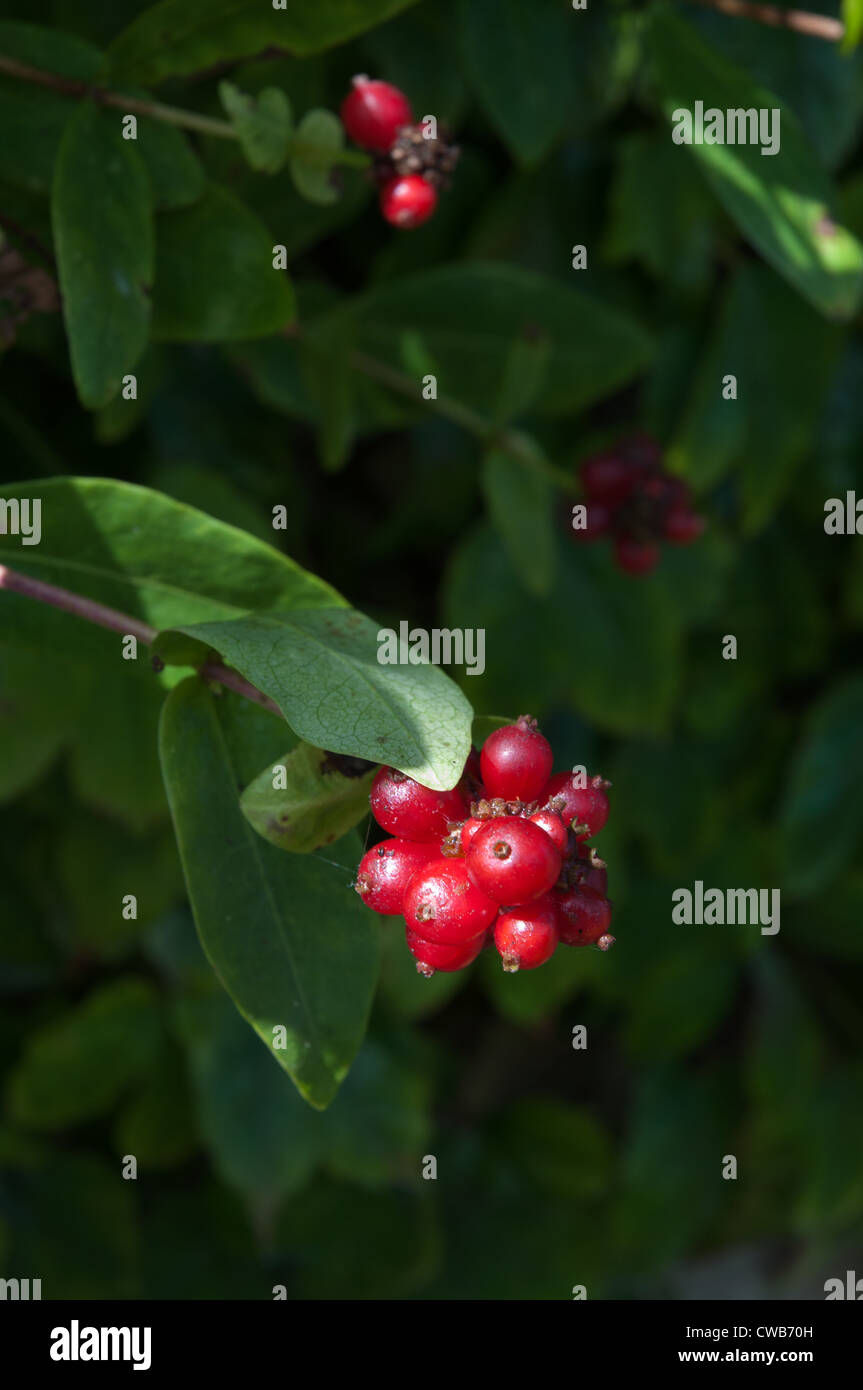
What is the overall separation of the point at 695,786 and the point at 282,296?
3.94 feet

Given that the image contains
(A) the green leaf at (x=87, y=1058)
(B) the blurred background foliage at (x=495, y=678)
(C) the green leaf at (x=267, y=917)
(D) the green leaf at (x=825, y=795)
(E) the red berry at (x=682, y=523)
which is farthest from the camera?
(D) the green leaf at (x=825, y=795)

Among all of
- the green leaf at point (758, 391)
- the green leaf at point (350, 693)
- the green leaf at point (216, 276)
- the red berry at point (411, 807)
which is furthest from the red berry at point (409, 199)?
the green leaf at point (758, 391)

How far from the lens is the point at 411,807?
650 millimetres

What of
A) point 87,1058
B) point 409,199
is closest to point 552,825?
point 409,199

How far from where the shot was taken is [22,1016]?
184 centimetres

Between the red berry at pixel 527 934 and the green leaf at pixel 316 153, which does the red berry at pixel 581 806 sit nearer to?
the red berry at pixel 527 934

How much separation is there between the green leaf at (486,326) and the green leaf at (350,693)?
27.3 inches

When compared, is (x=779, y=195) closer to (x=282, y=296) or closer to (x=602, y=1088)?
(x=282, y=296)

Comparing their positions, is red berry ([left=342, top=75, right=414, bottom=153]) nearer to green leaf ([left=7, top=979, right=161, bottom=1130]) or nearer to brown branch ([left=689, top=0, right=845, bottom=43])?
brown branch ([left=689, top=0, right=845, bottom=43])

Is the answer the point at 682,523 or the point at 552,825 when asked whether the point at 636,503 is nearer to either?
A: the point at 682,523

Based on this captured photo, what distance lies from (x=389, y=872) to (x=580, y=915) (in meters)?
0.10

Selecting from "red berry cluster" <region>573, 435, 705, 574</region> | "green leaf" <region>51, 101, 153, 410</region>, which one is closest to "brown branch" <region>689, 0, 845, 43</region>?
"red berry cluster" <region>573, 435, 705, 574</region>

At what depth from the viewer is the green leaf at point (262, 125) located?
2.88 ft

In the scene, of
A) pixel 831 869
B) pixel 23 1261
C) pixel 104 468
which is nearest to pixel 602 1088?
pixel 831 869
